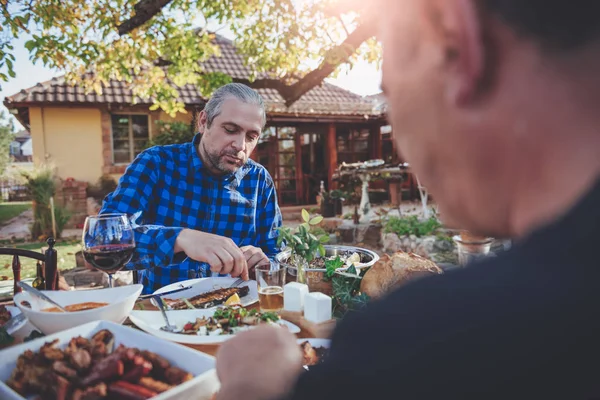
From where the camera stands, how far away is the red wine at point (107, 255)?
153 centimetres

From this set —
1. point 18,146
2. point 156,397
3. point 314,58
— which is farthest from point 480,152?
point 18,146

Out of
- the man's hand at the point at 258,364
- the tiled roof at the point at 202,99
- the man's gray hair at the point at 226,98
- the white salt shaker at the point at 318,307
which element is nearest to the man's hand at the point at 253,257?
the white salt shaker at the point at 318,307

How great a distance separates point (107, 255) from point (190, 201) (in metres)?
1.31

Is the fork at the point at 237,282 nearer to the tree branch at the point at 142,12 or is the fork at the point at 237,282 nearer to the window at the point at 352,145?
the tree branch at the point at 142,12

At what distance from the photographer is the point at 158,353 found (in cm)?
106

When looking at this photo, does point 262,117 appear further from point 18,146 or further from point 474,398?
point 18,146

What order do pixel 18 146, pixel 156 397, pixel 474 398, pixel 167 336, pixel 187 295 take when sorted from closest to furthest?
pixel 474 398 < pixel 156 397 < pixel 167 336 < pixel 187 295 < pixel 18 146

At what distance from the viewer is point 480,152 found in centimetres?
45

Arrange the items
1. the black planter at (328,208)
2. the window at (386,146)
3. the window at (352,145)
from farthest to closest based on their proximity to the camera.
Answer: the window at (386,146)
the window at (352,145)
the black planter at (328,208)

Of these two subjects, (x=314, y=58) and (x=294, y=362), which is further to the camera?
(x=314, y=58)

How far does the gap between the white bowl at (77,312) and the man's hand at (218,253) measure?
0.37 metres

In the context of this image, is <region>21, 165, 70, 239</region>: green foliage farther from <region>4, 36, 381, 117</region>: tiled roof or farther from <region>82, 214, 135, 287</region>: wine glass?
<region>82, 214, 135, 287</region>: wine glass

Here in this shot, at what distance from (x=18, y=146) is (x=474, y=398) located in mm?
55024

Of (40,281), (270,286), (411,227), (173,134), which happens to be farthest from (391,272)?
(173,134)
